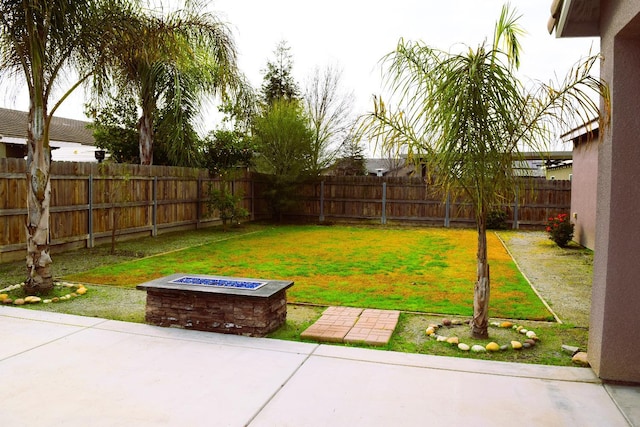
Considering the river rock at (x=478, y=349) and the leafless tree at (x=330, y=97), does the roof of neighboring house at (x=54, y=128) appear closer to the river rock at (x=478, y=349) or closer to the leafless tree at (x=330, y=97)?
the leafless tree at (x=330, y=97)

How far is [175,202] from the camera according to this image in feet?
44.8

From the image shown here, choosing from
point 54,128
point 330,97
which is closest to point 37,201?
point 54,128

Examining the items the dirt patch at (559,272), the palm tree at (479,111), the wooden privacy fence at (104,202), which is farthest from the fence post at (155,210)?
the palm tree at (479,111)

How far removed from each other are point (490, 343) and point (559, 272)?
16.5 ft

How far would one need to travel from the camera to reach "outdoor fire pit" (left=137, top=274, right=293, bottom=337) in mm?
4812

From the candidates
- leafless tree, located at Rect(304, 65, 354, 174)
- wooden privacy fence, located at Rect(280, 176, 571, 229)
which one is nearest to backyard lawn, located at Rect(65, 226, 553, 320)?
wooden privacy fence, located at Rect(280, 176, 571, 229)

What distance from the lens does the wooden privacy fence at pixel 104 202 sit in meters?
8.58

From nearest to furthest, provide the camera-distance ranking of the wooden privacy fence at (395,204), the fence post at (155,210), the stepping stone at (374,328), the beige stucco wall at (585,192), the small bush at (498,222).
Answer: the stepping stone at (374,328)
the beige stucco wall at (585,192)
the fence post at (155,210)
the small bush at (498,222)
the wooden privacy fence at (395,204)

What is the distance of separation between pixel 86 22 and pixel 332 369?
16.6 ft

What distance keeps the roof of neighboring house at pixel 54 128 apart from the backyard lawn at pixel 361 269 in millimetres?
9646

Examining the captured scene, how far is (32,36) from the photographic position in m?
5.71

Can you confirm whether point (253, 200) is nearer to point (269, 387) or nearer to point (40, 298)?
point (40, 298)

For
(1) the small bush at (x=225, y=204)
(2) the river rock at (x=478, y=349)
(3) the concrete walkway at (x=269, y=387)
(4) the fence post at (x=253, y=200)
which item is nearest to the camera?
(3) the concrete walkway at (x=269, y=387)

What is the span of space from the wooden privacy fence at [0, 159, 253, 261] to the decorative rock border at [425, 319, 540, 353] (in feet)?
23.8
